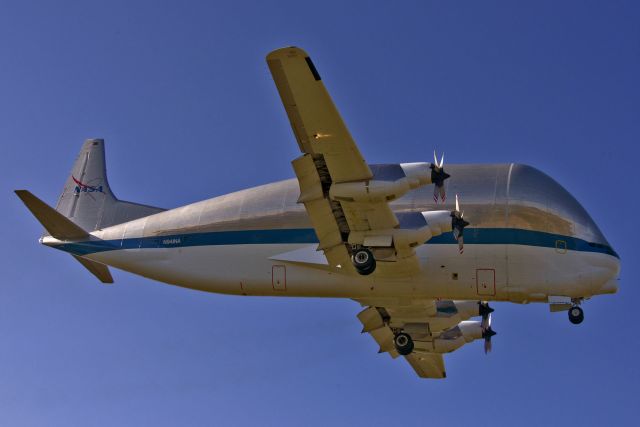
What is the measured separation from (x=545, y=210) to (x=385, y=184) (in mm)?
6250

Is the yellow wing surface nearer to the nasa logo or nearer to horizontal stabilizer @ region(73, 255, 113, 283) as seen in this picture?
horizontal stabilizer @ region(73, 255, 113, 283)

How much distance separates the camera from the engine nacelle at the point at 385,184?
1089 inches

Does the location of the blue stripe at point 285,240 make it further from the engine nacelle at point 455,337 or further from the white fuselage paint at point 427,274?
the engine nacelle at point 455,337

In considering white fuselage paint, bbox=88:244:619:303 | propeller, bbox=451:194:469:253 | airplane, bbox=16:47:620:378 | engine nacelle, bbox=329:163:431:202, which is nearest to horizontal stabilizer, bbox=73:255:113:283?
airplane, bbox=16:47:620:378

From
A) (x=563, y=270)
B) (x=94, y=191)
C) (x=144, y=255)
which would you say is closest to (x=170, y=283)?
(x=144, y=255)

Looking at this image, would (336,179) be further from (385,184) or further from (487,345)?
(487,345)

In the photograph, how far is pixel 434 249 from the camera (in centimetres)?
3127

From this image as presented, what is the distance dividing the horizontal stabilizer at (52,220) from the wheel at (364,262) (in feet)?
37.2

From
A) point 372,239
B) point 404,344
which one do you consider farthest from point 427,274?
point 404,344

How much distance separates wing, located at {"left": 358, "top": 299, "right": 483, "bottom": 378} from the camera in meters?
34.0

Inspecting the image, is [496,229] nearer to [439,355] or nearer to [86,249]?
[439,355]

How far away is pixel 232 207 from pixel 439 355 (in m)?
10.4

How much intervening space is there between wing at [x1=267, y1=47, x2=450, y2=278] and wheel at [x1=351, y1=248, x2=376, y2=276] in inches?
12.1

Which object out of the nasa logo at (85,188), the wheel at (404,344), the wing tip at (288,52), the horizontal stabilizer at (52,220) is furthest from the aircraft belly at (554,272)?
the nasa logo at (85,188)
